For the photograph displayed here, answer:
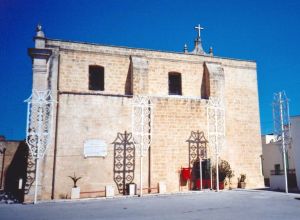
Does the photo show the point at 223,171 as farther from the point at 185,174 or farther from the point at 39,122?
the point at 39,122

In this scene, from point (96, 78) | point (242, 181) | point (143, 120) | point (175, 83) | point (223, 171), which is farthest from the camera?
point (175, 83)

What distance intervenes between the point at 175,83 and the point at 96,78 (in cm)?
464

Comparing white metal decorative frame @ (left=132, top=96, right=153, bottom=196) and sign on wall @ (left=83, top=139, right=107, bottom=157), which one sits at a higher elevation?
white metal decorative frame @ (left=132, top=96, right=153, bottom=196)

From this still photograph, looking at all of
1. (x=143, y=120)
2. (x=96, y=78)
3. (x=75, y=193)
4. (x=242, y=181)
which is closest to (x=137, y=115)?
(x=143, y=120)

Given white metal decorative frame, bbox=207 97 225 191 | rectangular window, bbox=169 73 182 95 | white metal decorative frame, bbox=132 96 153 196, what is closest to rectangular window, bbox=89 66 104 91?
white metal decorative frame, bbox=132 96 153 196

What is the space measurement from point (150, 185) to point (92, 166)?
3.04m

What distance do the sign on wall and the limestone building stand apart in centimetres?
5

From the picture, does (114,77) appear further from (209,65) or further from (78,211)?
(78,211)

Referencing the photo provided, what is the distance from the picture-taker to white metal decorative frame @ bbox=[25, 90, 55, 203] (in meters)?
13.5

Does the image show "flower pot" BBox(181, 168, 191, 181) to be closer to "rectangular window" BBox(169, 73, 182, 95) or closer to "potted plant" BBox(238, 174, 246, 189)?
"potted plant" BBox(238, 174, 246, 189)

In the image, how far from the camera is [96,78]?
683 inches

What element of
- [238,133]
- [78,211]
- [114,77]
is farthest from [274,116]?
[78,211]

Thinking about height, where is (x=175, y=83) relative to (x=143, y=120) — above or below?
above

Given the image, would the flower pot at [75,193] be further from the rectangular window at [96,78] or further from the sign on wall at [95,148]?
the rectangular window at [96,78]
